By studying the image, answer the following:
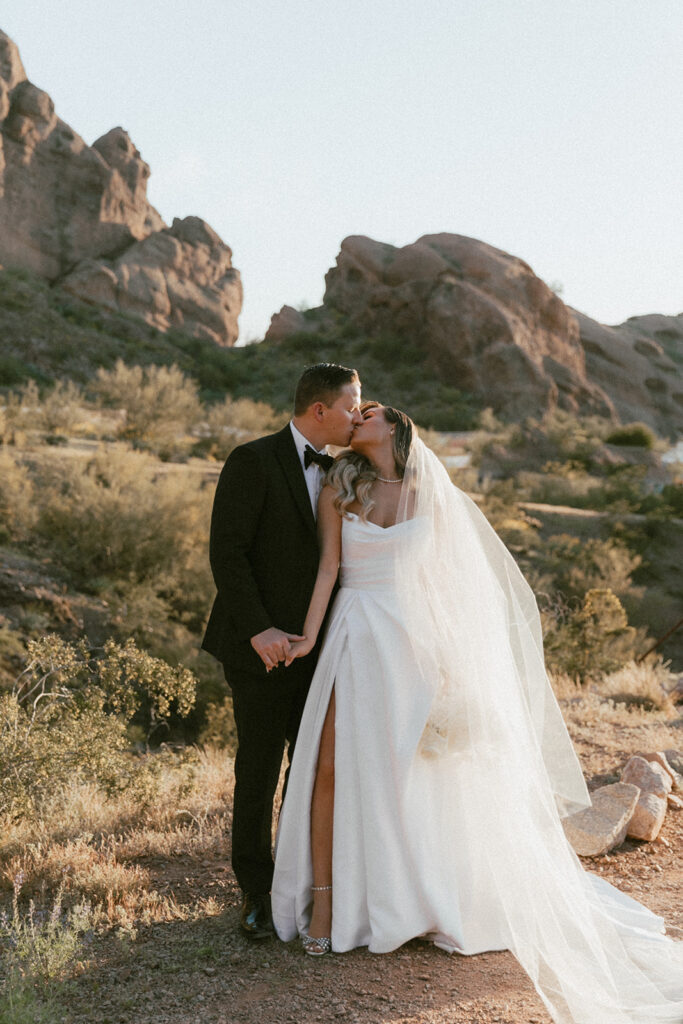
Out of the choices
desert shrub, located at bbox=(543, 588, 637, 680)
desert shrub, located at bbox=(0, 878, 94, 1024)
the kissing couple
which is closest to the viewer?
desert shrub, located at bbox=(0, 878, 94, 1024)

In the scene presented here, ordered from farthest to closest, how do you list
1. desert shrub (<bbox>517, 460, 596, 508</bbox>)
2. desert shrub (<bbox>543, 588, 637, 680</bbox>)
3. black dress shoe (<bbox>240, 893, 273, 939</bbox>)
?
desert shrub (<bbox>517, 460, 596, 508</bbox>) → desert shrub (<bbox>543, 588, 637, 680</bbox>) → black dress shoe (<bbox>240, 893, 273, 939</bbox>)

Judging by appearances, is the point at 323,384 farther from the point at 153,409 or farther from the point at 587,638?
the point at 153,409

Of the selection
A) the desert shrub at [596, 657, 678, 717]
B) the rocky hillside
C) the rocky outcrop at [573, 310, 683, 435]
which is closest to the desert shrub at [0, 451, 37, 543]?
the desert shrub at [596, 657, 678, 717]

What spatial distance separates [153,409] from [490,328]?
27.1 m

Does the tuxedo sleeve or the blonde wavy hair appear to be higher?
the blonde wavy hair

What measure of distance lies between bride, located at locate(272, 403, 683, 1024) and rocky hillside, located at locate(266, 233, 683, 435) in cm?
3974

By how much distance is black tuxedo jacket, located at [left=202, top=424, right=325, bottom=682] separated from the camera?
→ 3.45m

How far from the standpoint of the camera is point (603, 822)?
464 centimetres

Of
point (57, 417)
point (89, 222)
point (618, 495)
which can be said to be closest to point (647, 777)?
point (57, 417)

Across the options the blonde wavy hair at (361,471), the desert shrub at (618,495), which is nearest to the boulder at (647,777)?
the blonde wavy hair at (361,471)

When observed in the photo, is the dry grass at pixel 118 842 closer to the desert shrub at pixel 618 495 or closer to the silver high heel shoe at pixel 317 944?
the silver high heel shoe at pixel 317 944

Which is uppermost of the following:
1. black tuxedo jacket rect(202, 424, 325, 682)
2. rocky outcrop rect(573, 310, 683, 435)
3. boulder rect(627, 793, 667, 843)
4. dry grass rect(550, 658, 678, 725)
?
rocky outcrop rect(573, 310, 683, 435)

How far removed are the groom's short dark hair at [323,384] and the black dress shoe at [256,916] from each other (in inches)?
80.8

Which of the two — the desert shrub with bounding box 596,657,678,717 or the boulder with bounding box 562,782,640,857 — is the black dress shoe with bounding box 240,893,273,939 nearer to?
the boulder with bounding box 562,782,640,857
